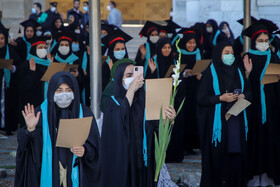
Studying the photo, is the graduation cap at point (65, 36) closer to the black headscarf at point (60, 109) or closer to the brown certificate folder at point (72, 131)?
the black headscarf at point (60, 109)

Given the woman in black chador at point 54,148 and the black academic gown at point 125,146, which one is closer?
the woman in black chador at point 54,148

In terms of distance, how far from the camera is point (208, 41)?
45.7ft

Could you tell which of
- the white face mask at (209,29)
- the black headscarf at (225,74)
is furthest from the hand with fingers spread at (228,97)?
the white face mask at (209,29)

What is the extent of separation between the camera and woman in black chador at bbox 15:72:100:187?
16.5ft

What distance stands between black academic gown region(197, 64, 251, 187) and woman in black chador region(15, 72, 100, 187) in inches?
89.0

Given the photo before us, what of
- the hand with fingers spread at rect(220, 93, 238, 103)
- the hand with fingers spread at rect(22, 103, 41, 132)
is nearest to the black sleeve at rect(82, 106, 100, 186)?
the hand with fingers spread at rect(22, 103, 41, 132)

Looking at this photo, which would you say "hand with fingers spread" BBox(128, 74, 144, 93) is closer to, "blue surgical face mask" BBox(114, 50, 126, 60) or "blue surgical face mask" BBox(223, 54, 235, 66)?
"blue surgical face mask" BBox(223, 54, 235, 66)

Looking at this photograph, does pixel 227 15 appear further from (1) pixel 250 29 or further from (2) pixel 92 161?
(2) pixel 92 161

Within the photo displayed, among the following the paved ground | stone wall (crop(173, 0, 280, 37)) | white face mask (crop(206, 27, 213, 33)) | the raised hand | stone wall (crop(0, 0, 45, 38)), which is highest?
stone wall (crop(0, 0, 45, 38))

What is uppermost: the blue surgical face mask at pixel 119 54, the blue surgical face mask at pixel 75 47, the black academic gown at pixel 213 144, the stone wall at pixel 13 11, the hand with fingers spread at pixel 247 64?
the stone wall at pixel 13 11

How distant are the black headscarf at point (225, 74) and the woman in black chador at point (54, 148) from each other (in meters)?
2.40

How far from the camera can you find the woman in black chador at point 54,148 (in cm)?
504

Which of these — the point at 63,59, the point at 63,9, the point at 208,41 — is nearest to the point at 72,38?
the point at 63,59

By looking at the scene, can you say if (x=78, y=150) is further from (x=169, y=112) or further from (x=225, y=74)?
(x=225, y=74)
